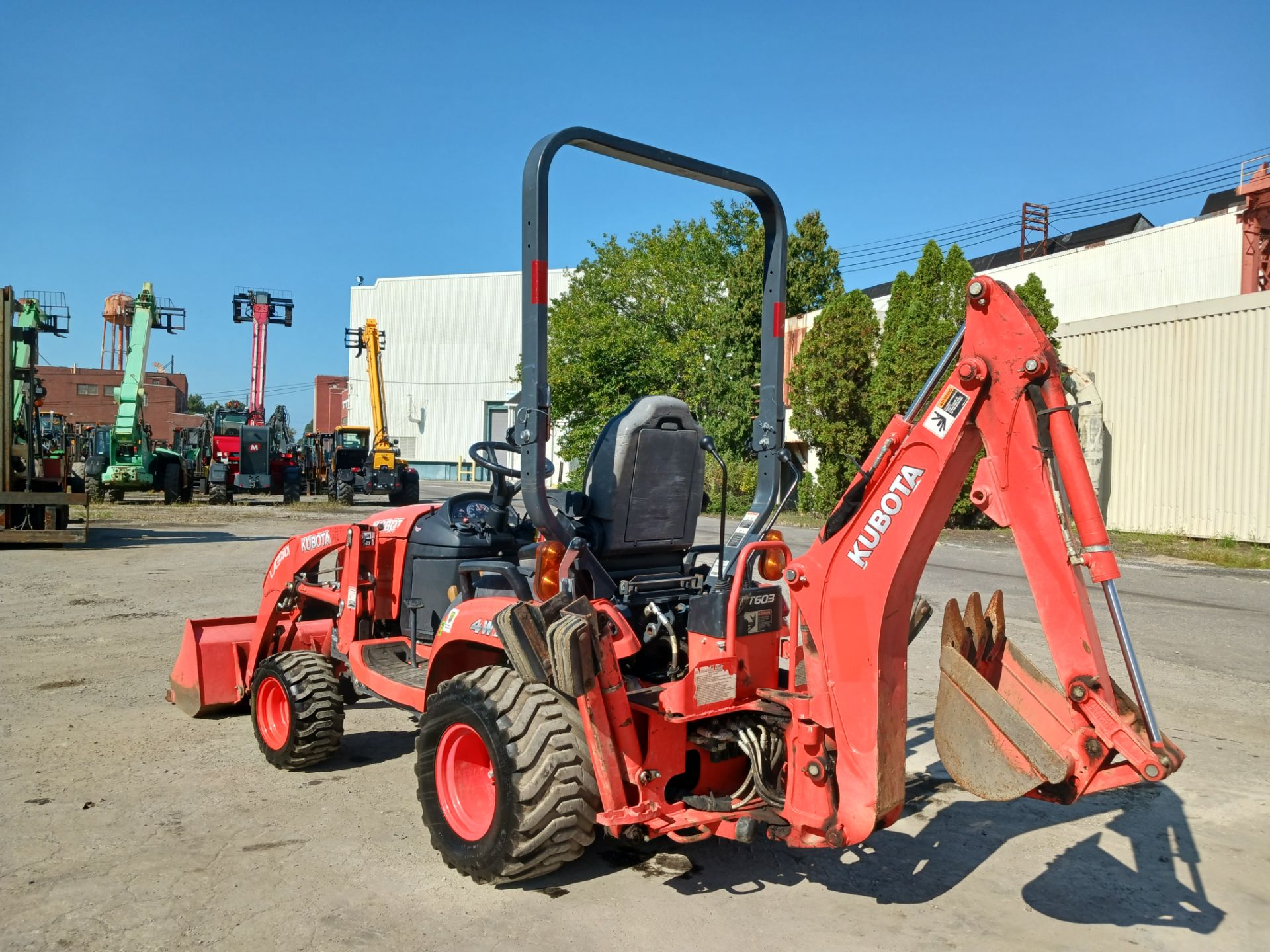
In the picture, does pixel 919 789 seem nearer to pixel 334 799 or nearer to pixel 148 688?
pixel 334 799

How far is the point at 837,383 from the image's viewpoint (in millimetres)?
26828

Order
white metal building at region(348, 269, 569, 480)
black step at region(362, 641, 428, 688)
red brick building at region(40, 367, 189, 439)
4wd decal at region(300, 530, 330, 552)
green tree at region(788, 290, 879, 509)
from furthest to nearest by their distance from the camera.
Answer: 1. red brick building at region(40, 367, 189, 439)
2. white metal building at region(348, 269, 569, 480)
3. green tree at region(788, 290, 879, 509)
4. 4wd decal at region(300, 530, 330, 552)
5. black step at region(362, 641, 428, 688)

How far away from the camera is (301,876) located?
14.1 feet

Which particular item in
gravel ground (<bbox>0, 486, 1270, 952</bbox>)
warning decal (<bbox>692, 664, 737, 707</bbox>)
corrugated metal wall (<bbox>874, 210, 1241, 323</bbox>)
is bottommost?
gravel ground (<bbox>0, 486, 1270, 952</bbox>)

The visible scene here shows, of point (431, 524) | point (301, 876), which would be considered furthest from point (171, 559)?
point (301, 876)

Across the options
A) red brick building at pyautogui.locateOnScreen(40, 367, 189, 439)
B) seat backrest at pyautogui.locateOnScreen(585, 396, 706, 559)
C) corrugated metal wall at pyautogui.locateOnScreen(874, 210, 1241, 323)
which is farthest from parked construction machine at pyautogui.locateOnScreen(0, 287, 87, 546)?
red brick building at pyautogui.locateOnScreen(40, 367, 189, 439)

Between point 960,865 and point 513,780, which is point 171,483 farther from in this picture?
point 960,865

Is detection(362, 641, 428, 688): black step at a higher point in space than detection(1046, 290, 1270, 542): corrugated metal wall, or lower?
lower

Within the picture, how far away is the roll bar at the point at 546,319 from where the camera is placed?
4.07m

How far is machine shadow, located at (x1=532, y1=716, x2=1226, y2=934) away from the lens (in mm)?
4137

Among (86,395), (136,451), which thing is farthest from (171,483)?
(86,395)

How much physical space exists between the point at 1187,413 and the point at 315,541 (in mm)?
20313

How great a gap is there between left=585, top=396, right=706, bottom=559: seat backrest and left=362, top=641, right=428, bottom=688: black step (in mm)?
1334

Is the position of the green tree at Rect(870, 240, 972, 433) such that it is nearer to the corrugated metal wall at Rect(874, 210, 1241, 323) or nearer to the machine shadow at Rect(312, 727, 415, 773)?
the corrugated metal wall at Rect(874, 210, 1241, 323)
